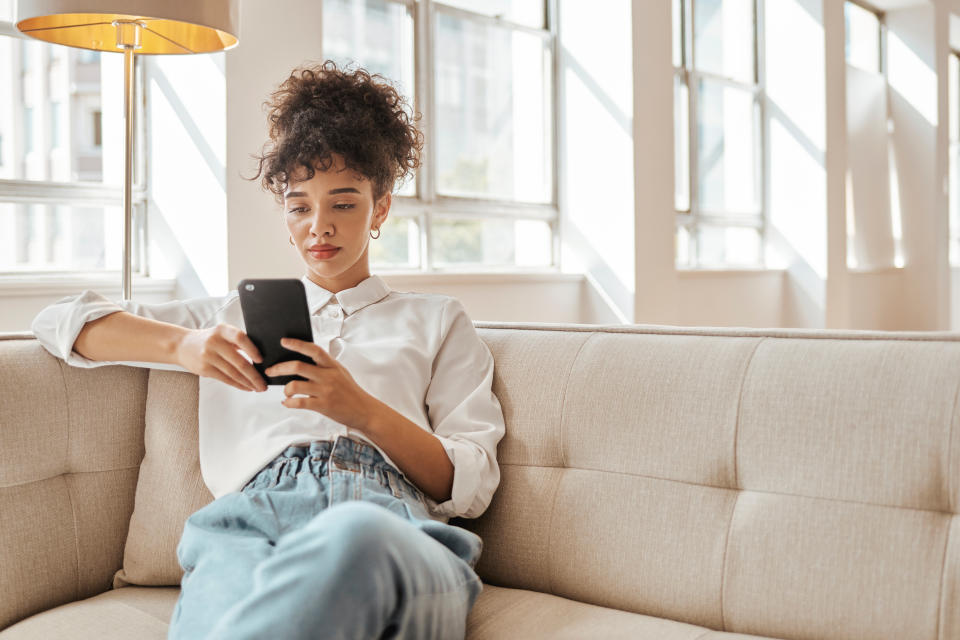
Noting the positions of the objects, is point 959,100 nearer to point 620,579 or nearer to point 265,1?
point 265,1

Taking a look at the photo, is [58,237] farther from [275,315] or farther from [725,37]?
[725,37]

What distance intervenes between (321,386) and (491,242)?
3.14m

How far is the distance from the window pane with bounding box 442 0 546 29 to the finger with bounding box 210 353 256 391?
310cm

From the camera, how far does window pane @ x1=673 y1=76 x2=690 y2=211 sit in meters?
5.56

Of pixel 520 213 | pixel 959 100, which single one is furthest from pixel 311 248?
pixel 959 100

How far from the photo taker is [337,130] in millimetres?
1591

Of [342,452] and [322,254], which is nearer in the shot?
[342,452]

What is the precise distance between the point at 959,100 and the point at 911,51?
80.6 inches

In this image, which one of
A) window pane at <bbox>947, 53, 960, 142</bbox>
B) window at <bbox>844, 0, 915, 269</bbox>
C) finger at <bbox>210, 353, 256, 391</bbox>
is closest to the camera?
finger at <bbox>210, 353, 256, 391</bbox>

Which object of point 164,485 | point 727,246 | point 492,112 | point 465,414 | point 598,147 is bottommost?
point 164,485

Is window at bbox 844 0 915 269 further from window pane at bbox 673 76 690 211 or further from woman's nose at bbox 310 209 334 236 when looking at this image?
woman's nose at bbox 310 209 334 236

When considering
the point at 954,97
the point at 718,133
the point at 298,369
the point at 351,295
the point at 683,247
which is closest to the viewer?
the point at 298,369

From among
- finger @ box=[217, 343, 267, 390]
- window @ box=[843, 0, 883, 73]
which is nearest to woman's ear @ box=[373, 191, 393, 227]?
finger @ box=[217, 343, 267, 390]

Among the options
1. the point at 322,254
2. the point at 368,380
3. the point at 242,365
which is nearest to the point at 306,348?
the point at 242,365
